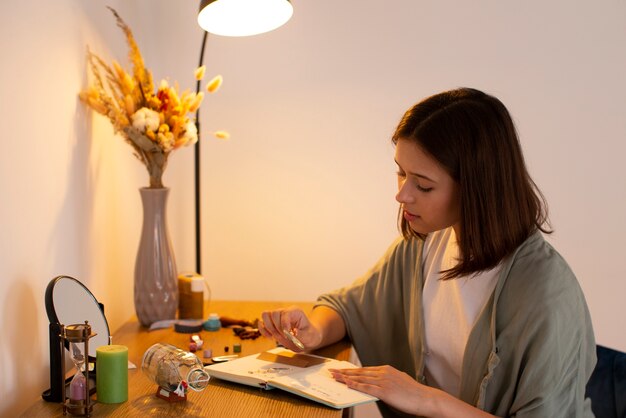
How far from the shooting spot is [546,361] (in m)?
1.21

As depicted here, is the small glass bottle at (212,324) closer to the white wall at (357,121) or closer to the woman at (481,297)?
the woman at (481,297)

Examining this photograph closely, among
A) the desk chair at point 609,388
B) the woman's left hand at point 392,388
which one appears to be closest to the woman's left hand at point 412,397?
the woman's left hand at point 392,388

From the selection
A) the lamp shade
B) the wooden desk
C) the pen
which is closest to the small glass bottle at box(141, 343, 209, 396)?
the wooden desk

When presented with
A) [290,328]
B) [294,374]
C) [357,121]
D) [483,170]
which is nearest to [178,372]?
[294,374]

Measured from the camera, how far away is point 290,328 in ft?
4.88

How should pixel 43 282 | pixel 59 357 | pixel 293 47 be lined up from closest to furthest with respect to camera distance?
pixel 59 357
pixel 43 282
pixel 293 47

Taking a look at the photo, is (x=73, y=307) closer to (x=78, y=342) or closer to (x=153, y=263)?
(x=78, y=342)

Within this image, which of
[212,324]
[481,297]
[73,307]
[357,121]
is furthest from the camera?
[357,121]

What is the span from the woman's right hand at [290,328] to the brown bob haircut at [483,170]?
1.24 feet

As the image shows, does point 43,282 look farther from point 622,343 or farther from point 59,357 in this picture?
point 622,343

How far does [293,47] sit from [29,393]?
1.35 metres

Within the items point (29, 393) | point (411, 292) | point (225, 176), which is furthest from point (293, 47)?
point (29, 393)

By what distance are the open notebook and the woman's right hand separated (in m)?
0.03

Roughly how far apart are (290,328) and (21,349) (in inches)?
20.2
